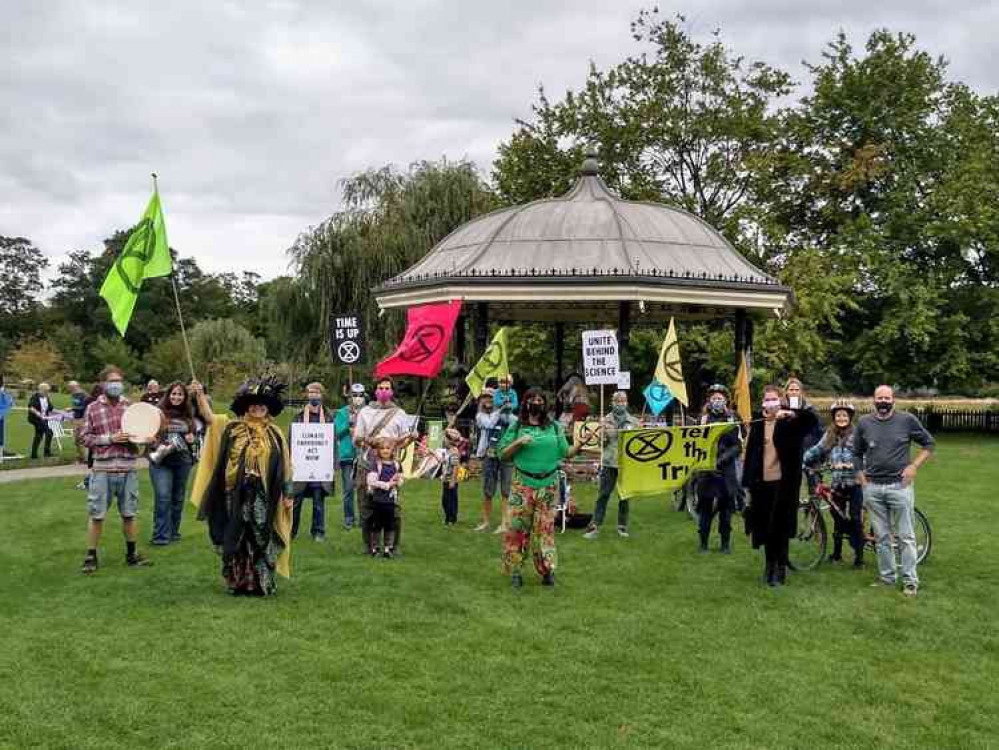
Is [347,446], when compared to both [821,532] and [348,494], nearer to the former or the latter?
[348,494]

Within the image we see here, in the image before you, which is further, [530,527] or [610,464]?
[610,464]

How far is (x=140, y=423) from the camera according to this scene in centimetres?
917

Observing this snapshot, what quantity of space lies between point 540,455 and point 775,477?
2256mm

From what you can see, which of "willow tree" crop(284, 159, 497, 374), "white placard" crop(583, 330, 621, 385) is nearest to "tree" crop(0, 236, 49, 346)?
"willow tree" crop(284, 159, 497, 374)

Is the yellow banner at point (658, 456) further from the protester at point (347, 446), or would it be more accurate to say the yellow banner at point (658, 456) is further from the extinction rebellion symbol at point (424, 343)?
the protester at point (347, 446)

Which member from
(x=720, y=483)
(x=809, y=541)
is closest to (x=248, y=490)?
(x=720, y=483)

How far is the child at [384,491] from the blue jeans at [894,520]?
4.62 m

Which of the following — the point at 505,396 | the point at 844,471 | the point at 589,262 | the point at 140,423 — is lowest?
the point at 844,471

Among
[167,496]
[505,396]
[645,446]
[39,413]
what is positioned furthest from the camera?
[39,413]

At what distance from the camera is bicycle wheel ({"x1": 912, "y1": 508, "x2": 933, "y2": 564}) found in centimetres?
1023

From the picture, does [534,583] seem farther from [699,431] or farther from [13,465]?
[13,465]

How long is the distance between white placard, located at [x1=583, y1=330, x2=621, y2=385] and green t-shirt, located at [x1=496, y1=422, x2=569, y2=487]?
3926 millimetres

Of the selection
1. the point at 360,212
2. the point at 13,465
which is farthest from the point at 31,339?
the point at 13,465

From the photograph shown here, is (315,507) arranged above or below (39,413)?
below
